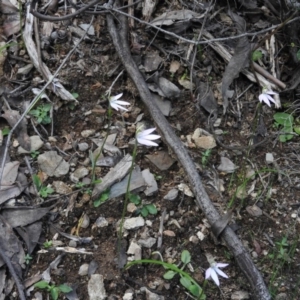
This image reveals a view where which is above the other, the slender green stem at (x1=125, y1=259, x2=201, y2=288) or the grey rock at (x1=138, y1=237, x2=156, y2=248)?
the slender green stem at (x1=125, y1=259, x2=201, y2=288)

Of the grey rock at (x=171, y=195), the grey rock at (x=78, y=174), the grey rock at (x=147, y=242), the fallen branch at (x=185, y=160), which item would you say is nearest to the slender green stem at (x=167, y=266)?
the grey rock at (x=147, y=242)

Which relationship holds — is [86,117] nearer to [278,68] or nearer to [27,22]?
[27,22]

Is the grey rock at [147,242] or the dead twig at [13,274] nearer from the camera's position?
the dead twig at [13,274]

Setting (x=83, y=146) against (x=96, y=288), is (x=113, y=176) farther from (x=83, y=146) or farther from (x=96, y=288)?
(x=96, y=288)

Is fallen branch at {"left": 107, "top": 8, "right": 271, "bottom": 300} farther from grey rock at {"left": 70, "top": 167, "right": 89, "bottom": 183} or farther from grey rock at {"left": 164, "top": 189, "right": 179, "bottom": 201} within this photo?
grey rock at {"left": 70, "top": 167, "right": 89, "bottom": 183}

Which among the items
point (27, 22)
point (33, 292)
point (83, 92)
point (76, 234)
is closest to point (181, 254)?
point (76, 234)

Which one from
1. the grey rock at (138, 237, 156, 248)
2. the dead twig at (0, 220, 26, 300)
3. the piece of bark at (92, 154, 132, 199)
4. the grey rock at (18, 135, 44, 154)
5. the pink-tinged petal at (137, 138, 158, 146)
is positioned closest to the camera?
the pink-tinged petal at (137, 138, 158, 146)

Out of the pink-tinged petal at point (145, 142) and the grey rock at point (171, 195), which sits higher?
the pink-tinged petal at point (145, 142)

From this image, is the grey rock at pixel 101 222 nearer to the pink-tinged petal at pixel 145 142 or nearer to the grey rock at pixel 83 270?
the grey rock at pixel 83 270

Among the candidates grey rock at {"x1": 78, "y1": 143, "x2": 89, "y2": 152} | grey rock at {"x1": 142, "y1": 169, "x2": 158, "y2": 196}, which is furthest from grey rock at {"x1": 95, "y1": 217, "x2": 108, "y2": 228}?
grey rock at {"x1": 78, "y1": 143, "x2": 89, "y2": 152}
